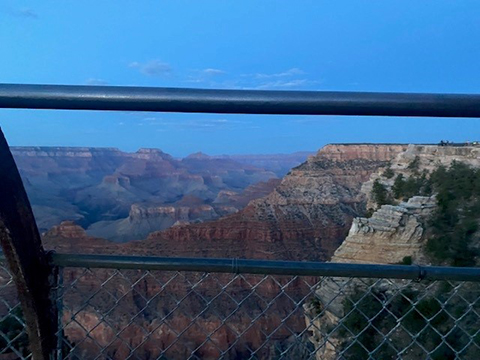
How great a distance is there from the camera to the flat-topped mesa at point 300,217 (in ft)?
46.4

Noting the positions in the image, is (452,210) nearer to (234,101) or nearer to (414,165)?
(414,165)

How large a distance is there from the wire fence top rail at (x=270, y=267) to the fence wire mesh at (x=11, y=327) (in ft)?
1.13

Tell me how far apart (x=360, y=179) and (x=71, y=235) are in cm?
1209

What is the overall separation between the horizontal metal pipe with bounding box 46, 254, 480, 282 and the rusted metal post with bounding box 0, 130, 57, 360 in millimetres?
117

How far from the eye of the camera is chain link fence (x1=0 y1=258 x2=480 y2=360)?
2094 millimetres

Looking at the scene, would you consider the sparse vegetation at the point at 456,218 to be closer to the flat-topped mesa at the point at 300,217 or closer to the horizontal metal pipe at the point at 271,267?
the flat-topped mesa at the point at 300,217

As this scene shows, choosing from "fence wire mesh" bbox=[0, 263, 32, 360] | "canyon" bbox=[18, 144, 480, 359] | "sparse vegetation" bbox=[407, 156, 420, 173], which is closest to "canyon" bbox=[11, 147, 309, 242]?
"canyon" bbox=[18, 144, 480, 359]

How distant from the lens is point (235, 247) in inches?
586

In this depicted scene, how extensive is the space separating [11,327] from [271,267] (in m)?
1.23

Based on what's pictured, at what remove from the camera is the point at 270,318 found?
3.46 metres

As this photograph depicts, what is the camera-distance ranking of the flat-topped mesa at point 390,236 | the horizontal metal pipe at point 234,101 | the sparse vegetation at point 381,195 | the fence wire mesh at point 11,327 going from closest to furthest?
the horizontal metal pipe at point 234,101 < the fence wire mesh at point 11,327 < the flat-topped mesa at point 390,236 < the sparse vegetation at point 381,195

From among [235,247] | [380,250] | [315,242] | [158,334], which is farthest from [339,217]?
[158,334]

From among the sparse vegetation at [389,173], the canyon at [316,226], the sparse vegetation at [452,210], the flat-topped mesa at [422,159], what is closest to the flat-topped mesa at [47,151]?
the canyon at [316,226]

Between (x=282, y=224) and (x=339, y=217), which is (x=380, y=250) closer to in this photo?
(x=339, y=217)
